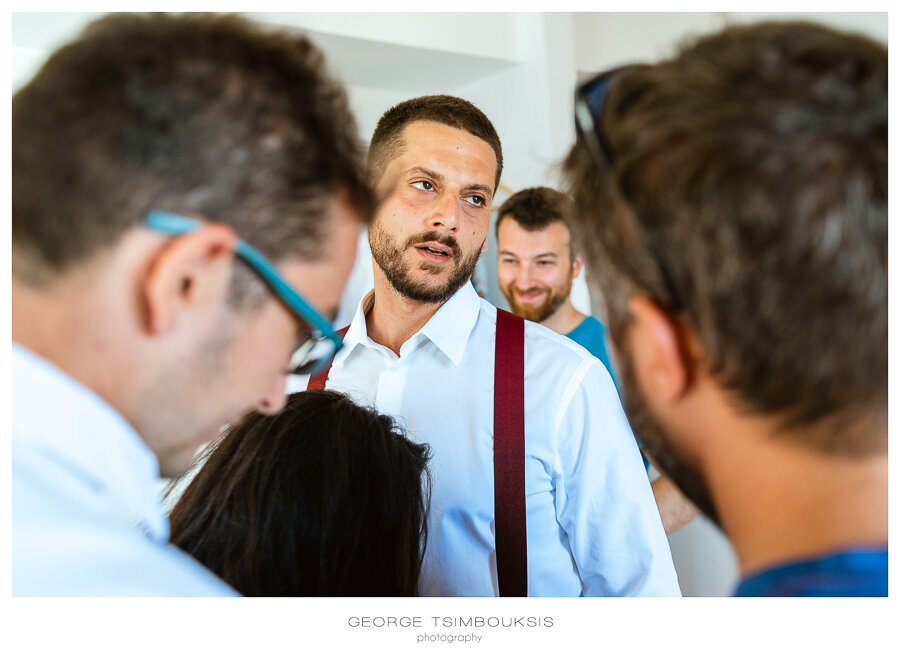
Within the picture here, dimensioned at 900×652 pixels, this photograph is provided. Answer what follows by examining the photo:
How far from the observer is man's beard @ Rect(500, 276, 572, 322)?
1.02 metres

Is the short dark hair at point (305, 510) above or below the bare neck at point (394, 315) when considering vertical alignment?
below

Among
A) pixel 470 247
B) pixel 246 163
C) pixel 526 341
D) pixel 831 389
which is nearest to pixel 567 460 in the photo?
pixel 526 341

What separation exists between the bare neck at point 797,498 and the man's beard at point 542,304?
0.55m

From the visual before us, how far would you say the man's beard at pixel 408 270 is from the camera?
2.92ft

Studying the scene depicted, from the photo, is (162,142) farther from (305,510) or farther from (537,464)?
(537,464)

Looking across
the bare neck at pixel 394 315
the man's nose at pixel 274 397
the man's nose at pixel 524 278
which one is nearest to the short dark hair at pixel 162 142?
the man's nose at pixel 274 397

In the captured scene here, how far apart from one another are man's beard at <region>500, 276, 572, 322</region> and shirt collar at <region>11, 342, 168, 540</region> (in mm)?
624

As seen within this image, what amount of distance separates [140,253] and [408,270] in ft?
1.56

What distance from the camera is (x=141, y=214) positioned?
0.45 metres

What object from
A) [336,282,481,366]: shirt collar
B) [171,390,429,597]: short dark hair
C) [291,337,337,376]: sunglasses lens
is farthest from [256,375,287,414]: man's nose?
[336,282,481,366]: shirt collar

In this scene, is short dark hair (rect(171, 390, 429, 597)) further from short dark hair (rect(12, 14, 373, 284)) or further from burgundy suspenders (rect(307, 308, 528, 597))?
short dark hair (rect(12, 14, 373, 284))

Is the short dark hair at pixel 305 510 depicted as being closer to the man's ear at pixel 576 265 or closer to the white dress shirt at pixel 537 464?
the white dress shirt at pixel 537 464
